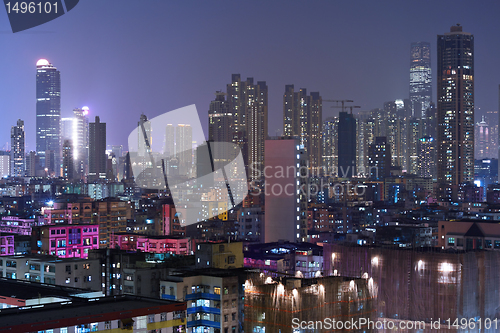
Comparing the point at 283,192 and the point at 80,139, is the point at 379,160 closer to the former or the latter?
the point at 80,139

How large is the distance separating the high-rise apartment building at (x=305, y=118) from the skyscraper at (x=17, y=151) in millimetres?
28904

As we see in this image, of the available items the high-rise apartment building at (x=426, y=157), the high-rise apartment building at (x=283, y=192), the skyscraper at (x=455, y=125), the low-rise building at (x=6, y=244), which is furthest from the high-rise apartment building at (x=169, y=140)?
the high-rise apartment building at (x=426, y=157)

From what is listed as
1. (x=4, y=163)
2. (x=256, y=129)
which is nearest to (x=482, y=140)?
(x=256, y=129)

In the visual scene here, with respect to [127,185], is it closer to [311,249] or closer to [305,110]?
[305,110]

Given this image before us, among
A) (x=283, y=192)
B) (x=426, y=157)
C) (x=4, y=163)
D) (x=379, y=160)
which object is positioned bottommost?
(x=283, y=192)

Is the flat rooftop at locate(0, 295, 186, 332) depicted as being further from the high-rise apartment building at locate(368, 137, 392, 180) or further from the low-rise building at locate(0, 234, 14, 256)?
the high-rise apartment building at locate(368, 137, 392, 180)

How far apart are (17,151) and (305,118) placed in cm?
3124

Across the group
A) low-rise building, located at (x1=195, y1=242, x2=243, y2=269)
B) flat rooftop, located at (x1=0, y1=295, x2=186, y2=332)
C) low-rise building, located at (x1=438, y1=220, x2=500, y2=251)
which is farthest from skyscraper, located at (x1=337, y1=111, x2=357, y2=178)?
flat rooftop, located at (x1=0, y1=295, x2=186, y2=332)

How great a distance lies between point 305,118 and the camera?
68.6 metres

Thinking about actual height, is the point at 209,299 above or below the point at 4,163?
below

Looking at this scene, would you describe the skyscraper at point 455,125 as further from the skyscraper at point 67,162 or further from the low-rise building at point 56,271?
the low-rise building at point 56,271

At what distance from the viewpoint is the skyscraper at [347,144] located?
69.6 m

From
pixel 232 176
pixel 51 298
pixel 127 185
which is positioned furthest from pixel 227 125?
pixel 51 298

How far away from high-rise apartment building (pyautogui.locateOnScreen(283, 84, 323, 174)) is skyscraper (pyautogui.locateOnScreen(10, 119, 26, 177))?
94.8ft
